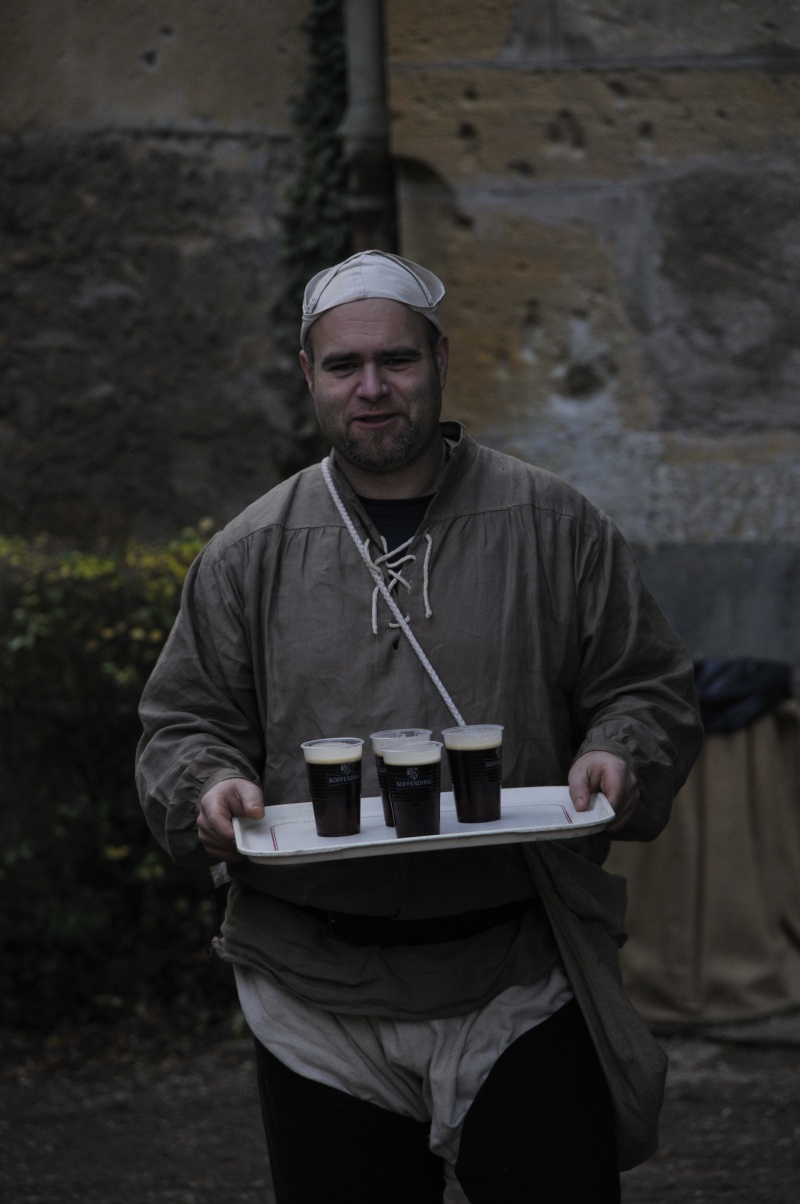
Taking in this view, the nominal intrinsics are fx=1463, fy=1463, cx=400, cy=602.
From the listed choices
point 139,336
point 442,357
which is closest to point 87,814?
point 139,336

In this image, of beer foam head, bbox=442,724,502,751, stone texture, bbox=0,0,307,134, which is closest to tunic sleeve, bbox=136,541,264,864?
beer foam head, bbox=442,724,502,751

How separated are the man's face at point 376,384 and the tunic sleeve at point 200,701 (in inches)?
12.9

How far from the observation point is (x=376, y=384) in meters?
2.49

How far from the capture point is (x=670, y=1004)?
482cm

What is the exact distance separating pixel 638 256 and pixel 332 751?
3.21 meters

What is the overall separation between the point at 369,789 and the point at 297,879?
193 millimetres

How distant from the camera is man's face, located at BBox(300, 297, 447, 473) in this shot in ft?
8.24

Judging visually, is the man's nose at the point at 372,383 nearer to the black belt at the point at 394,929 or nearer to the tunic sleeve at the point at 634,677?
the tunic sleeve at the point at 634,677

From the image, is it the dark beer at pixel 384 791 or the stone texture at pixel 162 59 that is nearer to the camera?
the dark beer at pixel 384 791

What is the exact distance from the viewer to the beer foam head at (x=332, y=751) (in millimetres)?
2240

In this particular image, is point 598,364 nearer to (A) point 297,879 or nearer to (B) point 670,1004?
(B) point 670,1004

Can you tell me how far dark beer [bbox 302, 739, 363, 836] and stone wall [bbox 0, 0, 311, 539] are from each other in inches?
163

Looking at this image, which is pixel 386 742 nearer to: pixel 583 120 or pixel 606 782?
pixel 606 782

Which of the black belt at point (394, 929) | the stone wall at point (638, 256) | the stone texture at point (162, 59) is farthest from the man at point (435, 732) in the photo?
the stone texture at point (162, 59)
